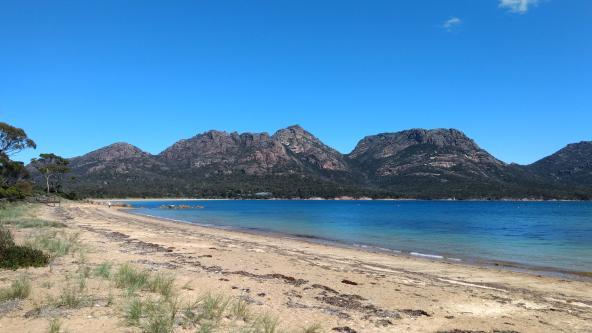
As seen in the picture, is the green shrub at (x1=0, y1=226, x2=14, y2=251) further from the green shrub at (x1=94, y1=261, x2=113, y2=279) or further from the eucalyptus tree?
the eucalyptus tree

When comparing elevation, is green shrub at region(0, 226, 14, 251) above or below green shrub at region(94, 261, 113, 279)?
above

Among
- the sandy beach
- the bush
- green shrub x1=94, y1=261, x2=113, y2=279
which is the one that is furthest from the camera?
the bush

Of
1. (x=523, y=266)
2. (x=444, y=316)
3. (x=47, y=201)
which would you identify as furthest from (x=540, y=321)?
(x=47, y=201)

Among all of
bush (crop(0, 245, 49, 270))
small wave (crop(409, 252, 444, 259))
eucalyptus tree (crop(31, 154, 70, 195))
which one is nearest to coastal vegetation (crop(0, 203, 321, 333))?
bush (crop(0, 245, 49, 270))

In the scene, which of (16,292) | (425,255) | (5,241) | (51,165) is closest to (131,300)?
(16,292)

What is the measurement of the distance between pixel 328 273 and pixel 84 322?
905 centimetres

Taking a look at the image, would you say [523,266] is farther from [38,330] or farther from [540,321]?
[38,330]

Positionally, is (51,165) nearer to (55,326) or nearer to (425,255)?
(425,255)

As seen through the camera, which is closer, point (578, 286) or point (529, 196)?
point (578, 286)

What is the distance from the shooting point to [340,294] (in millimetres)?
11062

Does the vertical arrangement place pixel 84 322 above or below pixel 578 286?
above

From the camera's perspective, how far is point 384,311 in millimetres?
9430

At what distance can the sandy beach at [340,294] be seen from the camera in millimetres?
7832

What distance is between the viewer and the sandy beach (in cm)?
783
